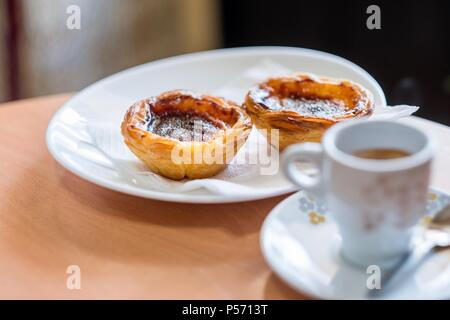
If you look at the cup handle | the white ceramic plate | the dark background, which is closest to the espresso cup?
the cup handle

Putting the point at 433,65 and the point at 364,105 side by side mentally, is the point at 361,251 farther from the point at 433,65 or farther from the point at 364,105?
the point at 433,65

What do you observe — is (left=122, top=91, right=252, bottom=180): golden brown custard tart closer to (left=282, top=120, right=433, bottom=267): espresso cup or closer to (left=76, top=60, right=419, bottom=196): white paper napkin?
(left=76, top=60, right=419, bottom=196): white paper napkin

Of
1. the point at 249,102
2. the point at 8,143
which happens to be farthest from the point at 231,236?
the point at 8,143

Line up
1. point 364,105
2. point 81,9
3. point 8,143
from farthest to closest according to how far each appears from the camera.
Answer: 1. point 81,9
2. point 8,143
3. point 364,105

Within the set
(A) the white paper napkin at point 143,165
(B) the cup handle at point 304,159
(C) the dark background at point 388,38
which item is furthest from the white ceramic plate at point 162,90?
(C) the dark background at point 388,38

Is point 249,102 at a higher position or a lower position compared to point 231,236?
higher

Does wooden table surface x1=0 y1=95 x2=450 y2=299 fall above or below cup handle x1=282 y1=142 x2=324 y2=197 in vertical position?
below
